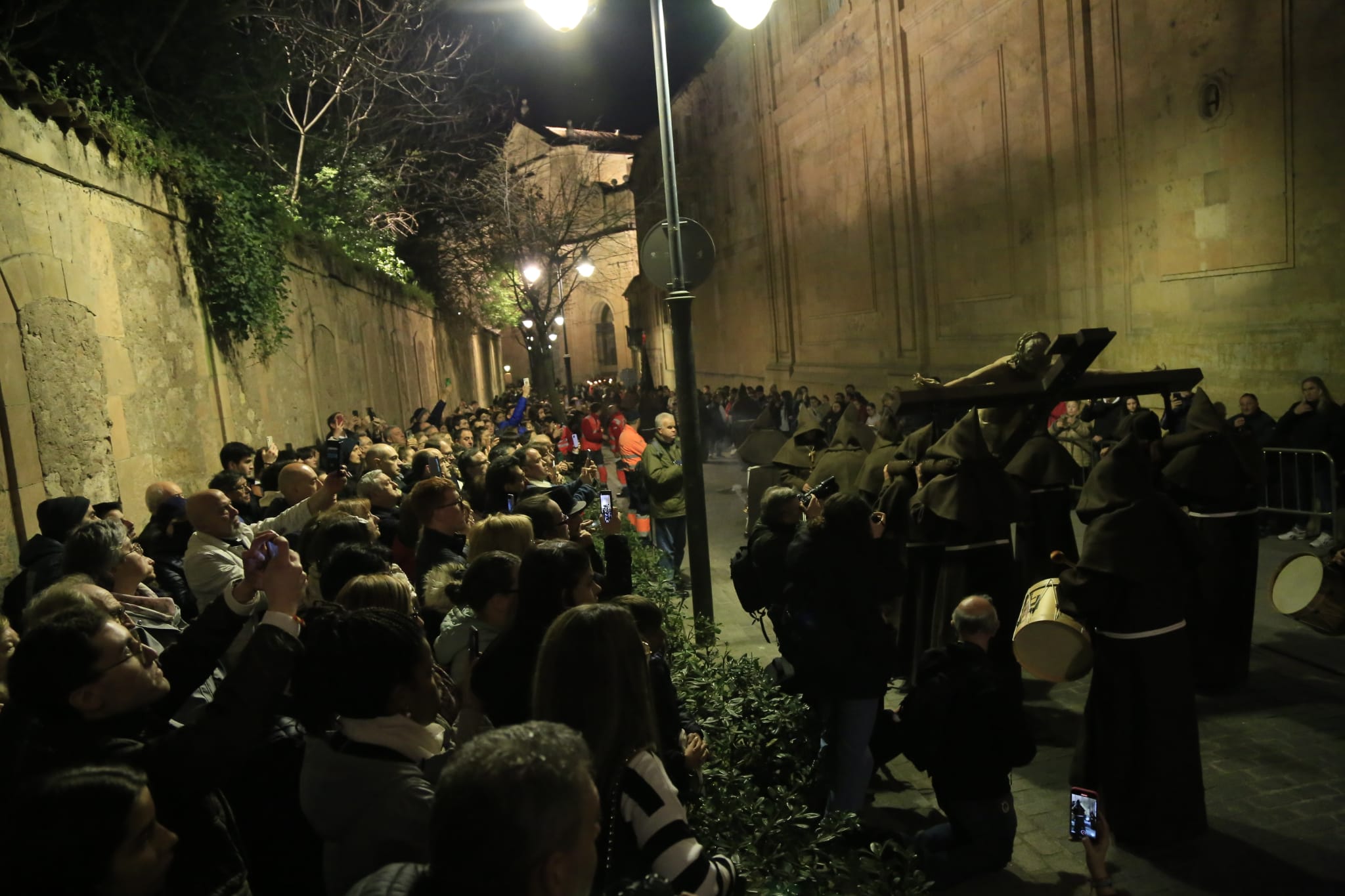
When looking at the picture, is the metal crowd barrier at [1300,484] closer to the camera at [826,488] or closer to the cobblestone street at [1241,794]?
the cobblestone street at [1241,794]

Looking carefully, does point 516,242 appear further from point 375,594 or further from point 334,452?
point 375,594

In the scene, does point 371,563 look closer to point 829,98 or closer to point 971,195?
point 971,195

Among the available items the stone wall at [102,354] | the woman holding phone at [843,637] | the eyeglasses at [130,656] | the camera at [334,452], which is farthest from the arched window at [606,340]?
the eyeglasses at [130,656]

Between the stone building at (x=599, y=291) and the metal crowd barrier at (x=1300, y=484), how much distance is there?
37890 mm

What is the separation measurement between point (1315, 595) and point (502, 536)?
3761 mm

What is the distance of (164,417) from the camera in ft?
30.6

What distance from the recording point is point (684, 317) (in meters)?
7.24

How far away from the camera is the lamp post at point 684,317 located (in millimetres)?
7094

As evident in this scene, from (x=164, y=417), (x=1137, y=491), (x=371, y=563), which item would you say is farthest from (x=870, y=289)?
(x=371, y=563)

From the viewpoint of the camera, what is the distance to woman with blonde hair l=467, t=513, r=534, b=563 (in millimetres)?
4422

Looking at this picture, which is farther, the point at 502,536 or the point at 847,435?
the point at 847,435

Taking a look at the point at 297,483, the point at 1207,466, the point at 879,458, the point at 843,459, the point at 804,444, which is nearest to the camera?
the point at 297,483

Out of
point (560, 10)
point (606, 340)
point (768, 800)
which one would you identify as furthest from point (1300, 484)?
point (606, 340)

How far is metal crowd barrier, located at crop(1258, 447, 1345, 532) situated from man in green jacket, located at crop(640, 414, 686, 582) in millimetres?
5761
